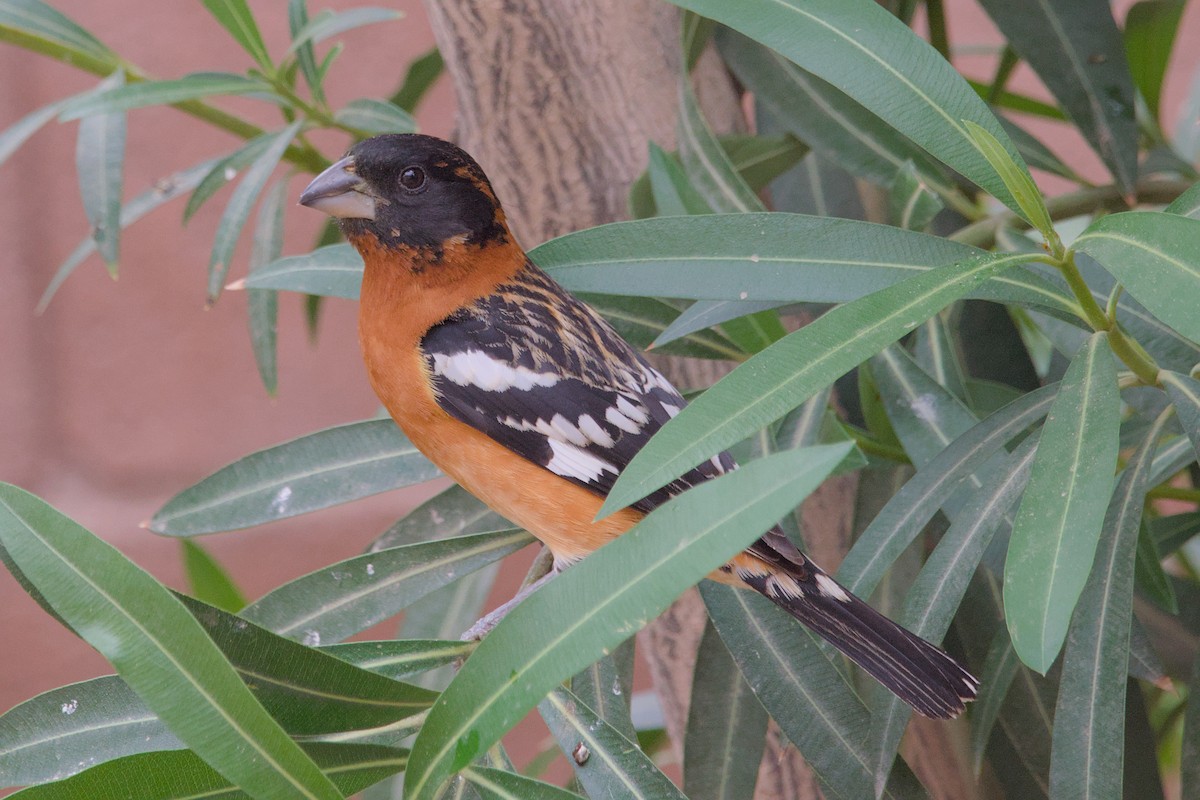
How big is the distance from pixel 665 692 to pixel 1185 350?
2.49ft

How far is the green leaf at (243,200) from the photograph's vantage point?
1473 millimetres

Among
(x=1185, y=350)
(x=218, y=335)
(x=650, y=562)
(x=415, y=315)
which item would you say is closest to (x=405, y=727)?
(x=650, y=562)

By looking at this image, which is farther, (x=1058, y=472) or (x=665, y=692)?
(x=665, y=692)

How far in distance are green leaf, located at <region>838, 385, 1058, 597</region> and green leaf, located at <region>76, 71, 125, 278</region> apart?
3.28 feet

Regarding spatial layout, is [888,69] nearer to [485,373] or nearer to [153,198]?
[485,373]

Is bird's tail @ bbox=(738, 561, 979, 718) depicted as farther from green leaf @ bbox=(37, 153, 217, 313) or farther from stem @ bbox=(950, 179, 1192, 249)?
green leaf @ bbox=(37, 153, 217, 313)

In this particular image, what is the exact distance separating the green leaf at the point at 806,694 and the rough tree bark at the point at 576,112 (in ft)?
1.10

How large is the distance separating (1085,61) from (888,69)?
0.67m

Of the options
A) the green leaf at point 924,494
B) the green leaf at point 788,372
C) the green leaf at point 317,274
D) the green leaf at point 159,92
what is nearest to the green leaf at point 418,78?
the green leaf at point 159,92

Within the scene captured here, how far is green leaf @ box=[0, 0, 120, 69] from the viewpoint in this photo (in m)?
1.55

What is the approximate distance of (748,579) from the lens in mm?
1108

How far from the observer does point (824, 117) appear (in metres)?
1.45

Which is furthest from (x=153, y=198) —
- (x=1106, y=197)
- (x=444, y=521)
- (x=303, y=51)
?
(x=1106, y=197)

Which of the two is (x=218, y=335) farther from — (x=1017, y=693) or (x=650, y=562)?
(x=650, y=562)
